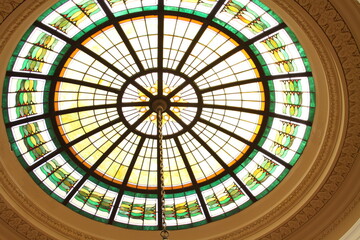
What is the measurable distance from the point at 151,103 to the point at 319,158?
5.00 meters

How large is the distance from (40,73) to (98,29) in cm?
204

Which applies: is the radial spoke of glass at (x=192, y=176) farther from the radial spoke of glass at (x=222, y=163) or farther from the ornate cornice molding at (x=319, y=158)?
the ornate cornice molding at (x=319, y=158)

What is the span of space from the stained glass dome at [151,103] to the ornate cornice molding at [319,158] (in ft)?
3.01

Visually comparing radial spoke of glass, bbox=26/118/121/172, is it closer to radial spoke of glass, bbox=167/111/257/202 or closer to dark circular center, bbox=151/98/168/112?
dark circular center, bbox=151/98/168/112

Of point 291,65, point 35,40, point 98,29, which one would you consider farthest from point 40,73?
point 291,65

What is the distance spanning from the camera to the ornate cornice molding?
8.73m

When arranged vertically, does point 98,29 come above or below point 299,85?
above

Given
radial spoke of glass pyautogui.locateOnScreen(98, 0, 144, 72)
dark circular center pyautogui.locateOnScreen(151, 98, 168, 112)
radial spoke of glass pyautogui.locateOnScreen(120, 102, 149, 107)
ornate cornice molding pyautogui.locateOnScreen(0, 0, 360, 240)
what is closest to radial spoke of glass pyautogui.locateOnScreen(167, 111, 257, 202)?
dark circular center pyautogui.locateOnScreen(151, 98, 168, 112)

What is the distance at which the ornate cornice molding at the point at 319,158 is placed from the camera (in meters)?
8.73

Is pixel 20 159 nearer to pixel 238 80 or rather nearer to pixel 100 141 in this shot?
pixel 100 141

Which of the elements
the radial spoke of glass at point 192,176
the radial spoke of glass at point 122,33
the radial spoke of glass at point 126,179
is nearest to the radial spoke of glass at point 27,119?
the radial spoke of glass at point 126,179

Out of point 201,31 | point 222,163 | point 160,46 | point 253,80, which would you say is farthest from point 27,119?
point 253,80

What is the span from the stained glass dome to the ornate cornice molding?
3.01ft

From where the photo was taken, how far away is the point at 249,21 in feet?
34.1
